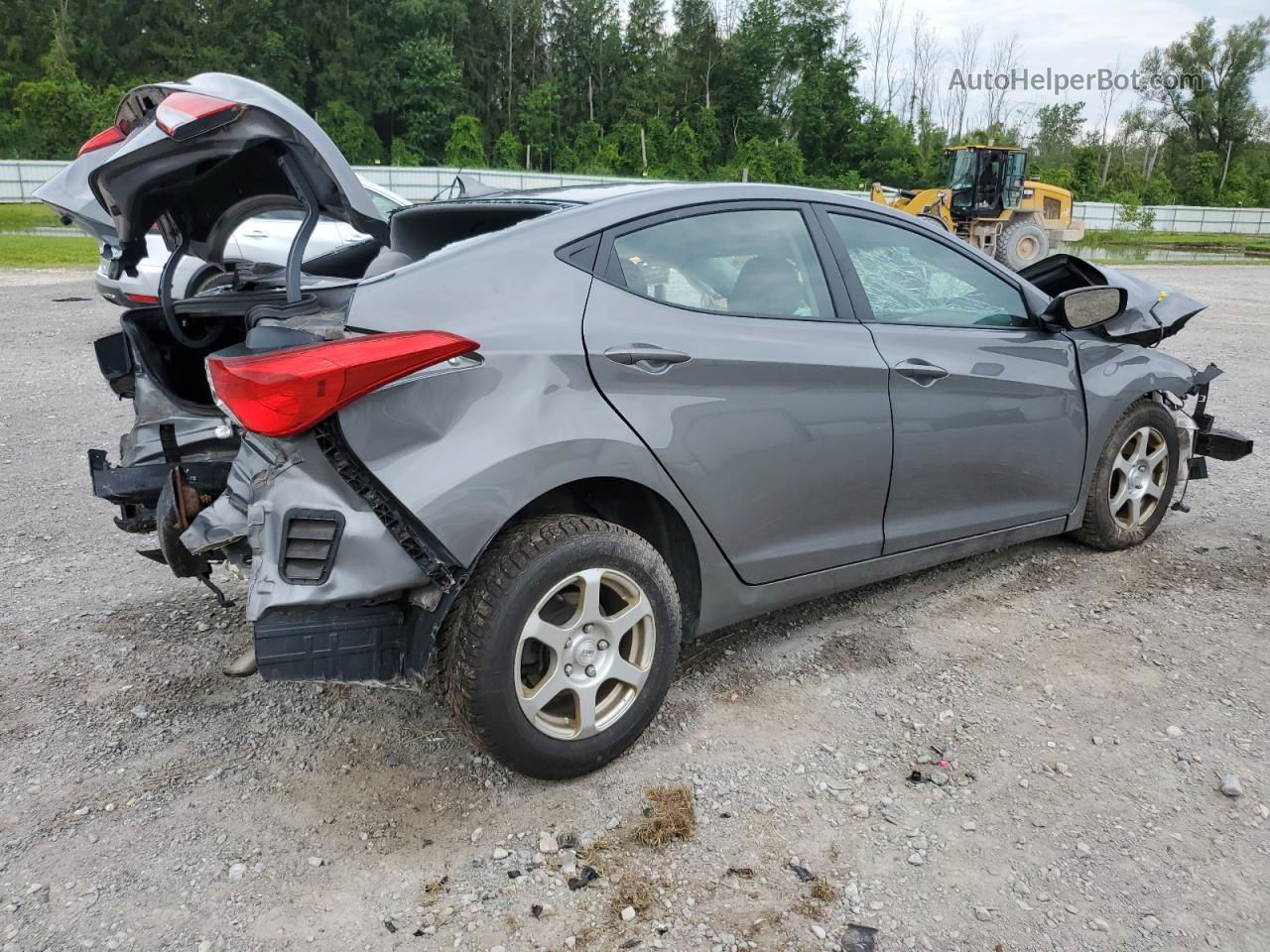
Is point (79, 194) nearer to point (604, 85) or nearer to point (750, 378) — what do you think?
point (750, 378)

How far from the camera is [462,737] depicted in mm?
3012

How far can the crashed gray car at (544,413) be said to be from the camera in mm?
2381

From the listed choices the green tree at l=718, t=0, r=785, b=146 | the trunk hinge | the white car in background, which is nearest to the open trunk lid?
the trunk hinge

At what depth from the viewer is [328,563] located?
234cm

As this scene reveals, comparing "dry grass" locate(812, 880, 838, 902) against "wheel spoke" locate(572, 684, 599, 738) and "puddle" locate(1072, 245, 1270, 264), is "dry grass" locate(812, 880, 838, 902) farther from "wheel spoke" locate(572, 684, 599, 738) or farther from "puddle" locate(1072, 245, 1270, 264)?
"puddle" locate(1072, 245, 1270, 264)

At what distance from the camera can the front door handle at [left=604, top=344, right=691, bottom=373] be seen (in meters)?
2.69

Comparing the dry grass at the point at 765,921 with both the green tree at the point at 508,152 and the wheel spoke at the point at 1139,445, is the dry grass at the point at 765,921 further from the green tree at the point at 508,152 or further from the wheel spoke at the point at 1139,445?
the green tree at the point at 508,152

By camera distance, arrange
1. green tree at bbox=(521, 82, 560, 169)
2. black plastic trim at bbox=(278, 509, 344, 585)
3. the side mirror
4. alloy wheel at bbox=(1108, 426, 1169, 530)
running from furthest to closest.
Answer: green tree at bbox=(521, 82, 560, 169) < alloy wheel at bbox=(1108, 426, 1169, 530) < the side mirror < black plastic trim at bbox=(278, 509, 344, 585)

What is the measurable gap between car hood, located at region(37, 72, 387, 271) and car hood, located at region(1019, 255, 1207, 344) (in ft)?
10.4

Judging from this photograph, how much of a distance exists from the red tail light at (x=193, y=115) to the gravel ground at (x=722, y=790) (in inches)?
69.1

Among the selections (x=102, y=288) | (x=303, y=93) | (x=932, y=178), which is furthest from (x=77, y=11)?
(x=102, y=288)

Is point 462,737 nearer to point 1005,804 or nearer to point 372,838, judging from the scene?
point 372,838

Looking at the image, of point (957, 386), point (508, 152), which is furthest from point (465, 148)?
point (957, 386)

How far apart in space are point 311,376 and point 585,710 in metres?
1.16
